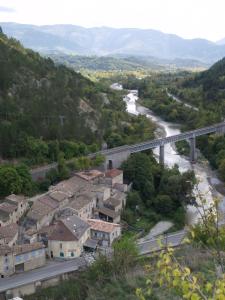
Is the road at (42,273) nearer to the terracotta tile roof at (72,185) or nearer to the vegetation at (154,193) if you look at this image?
the terracotta tile roof at (72,185)

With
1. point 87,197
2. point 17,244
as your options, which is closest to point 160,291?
point 17,244

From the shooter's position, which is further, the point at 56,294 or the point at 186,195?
the point at 186,195

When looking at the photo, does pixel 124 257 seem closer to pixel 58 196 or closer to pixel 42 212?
pixel 42 212

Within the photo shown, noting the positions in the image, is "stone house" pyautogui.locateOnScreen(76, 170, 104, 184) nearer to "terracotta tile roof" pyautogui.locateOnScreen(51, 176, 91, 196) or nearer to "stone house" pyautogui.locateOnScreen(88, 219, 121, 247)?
"terracotta tile roof" pyautogui.locateOnScreen(51, 176, 91, 196)

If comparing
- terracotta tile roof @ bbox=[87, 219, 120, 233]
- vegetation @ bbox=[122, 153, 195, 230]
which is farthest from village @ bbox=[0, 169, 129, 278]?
vegetation @ bbox=[122, 153, 195, 230]

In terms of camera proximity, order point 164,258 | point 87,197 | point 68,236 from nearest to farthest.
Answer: point 164,258
point 68,236
point 87,197

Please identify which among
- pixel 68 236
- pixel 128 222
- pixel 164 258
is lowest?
pixel 128 222

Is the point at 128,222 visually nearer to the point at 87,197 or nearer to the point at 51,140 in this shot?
the point at 87,197
